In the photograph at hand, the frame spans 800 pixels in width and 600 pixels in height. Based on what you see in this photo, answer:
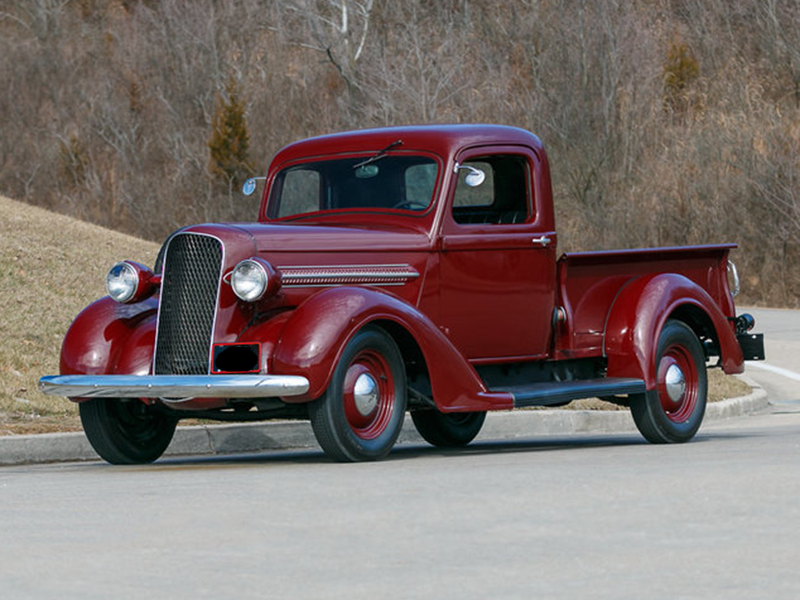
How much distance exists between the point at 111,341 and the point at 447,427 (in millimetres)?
3010

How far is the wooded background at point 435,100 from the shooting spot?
4178 centimetres

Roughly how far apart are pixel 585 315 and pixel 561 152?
38386 mm

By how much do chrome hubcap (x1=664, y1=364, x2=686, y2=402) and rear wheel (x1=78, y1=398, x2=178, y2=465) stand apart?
3.63 meters

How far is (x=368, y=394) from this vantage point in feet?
30.7

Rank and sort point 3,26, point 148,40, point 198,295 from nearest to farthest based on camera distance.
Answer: point 198,295 < point 148,40 < point 3,26

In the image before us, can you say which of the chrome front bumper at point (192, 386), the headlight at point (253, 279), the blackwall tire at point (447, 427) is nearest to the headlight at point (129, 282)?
the chrome front bumper at point (192, 386)

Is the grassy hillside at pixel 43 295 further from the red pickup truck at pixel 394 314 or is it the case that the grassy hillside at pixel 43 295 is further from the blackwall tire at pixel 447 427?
the blackwall tire at pixel 447 427

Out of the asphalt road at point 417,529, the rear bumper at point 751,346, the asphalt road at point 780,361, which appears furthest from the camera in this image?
the asphalt road at point 780,361

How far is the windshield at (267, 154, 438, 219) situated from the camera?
10.7 metres

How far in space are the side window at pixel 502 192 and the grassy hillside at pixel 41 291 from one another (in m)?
3.65

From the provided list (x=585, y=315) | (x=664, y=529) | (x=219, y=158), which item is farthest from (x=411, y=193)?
(x=219, y=158)

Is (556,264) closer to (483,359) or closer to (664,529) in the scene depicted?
(483,359)

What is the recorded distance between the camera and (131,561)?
577 centimetres

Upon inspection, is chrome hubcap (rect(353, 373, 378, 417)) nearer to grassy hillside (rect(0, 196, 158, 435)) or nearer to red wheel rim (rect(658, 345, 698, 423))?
red wheel rim (rect(658, 345, 698, 423))
